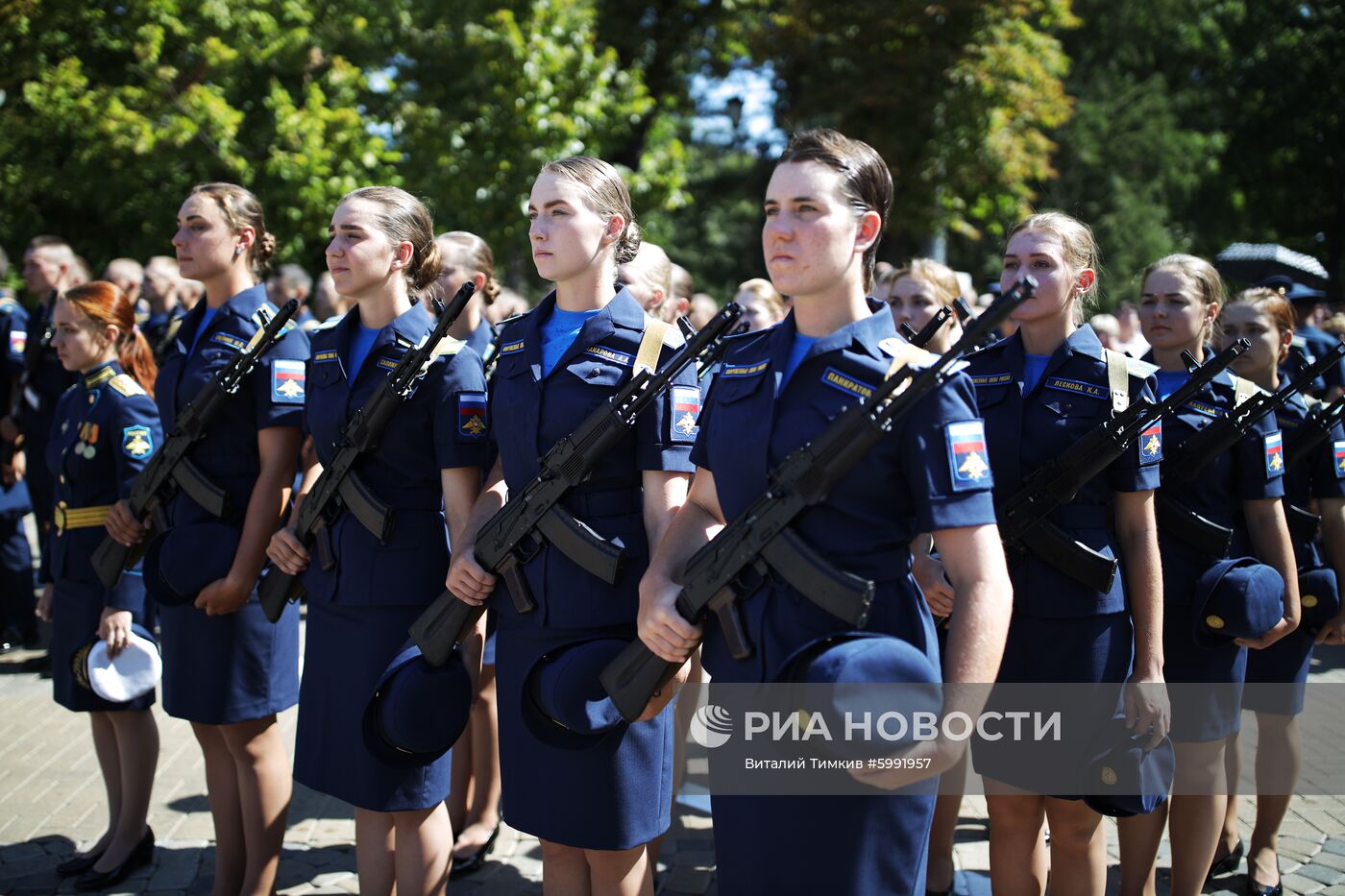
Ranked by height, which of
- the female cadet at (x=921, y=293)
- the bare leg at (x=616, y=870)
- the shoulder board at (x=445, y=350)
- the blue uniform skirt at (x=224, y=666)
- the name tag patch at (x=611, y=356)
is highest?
the female cadet at (x=921, y=293)

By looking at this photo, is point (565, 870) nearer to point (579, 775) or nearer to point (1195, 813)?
point (579, 775)

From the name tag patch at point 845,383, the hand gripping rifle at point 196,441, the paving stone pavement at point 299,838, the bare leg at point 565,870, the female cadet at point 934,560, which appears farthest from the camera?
the paving stone pavement at point 299,838

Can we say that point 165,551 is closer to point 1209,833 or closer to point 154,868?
point 154,868

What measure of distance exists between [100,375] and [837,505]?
141 inches

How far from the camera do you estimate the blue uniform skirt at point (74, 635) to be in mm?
4562

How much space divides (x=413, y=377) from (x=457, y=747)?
200 centimetres

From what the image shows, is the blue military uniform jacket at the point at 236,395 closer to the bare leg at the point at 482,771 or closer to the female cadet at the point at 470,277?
the female cadet at the point at 470,277

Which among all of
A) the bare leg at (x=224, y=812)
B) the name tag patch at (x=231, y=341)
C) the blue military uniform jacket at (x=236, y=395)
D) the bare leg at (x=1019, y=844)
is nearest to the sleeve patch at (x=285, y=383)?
the blue military uniform jacket at (x=236, y=395)

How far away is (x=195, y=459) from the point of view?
164 inches

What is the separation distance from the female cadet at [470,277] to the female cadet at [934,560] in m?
1.76

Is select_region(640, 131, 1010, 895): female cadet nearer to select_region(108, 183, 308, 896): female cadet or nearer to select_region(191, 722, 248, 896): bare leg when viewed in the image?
select_region(108, 183, 308, 896): female cadet

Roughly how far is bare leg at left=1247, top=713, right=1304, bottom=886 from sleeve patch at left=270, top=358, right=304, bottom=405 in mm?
3934

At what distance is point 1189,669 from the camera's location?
13.0 ft

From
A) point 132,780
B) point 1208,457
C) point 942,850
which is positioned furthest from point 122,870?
point 1208,457
